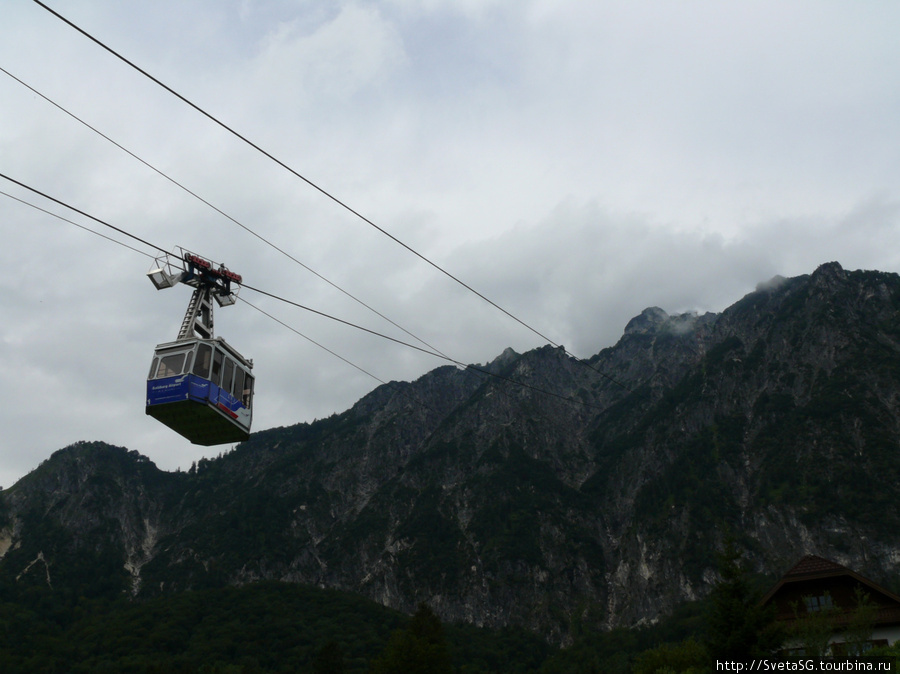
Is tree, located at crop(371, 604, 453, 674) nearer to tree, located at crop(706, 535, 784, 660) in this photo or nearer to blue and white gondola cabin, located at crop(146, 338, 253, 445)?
tree, located at crop(706, 535, 784, 660)

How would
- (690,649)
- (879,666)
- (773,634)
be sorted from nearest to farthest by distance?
(879,666), (773,634), (690,649)

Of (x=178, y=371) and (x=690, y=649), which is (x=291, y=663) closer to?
(x=690, y=649)

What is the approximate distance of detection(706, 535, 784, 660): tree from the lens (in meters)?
39.9

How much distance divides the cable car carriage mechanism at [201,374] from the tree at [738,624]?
2980cm

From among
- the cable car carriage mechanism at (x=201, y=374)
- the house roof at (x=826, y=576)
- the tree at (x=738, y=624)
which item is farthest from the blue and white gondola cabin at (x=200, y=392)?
the house roof at (x=826, y=576)

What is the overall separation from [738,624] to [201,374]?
109ft

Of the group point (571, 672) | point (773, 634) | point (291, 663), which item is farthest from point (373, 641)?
point (773, 634)

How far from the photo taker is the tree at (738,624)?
131 feet

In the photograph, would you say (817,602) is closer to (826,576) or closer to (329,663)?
(826,576)

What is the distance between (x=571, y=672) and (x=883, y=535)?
87.7 metres

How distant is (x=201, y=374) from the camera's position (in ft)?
94.9

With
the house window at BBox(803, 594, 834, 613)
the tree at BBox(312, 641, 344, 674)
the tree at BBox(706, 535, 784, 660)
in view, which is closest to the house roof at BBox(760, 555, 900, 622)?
the house window at BBox(803, 594, 834, 613)

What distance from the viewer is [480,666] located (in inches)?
6718

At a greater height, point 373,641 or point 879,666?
point 373,641
